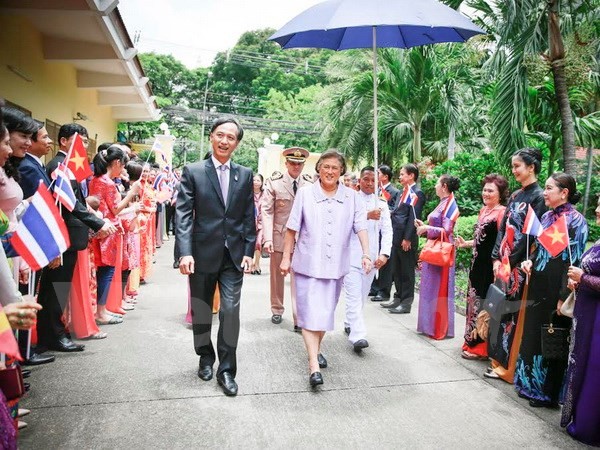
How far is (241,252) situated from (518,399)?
2.39 m

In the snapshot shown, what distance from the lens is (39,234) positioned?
2654mm

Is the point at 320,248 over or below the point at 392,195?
below

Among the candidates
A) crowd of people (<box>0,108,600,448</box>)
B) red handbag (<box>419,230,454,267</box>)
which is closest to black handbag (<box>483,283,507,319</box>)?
crowd of people (<box>0,108,600,448</box>)

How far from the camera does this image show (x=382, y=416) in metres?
3.47

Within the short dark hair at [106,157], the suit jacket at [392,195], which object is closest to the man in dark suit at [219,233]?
A: the short dark hair at [106,157]

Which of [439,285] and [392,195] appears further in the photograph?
[392,195]

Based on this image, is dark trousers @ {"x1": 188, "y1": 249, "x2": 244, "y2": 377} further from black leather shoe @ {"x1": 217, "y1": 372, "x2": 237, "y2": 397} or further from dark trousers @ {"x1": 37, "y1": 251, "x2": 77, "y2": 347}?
dark trousers @ {"x1": 37, "y1": 251, "x2": 77, "y2": 347}

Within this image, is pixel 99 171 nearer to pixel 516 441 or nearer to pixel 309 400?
pixel 309 400

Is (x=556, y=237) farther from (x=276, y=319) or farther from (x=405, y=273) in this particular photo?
(x=405, y=273)

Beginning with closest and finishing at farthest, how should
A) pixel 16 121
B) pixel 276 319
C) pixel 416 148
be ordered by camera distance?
pixel 16 121 → pixel 276 319 → pixel 416 148

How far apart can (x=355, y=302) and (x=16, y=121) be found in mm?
3251

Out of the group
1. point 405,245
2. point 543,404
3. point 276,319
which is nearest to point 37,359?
point 276,319

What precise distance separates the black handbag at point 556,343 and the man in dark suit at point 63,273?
3603mm

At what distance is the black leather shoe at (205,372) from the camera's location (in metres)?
3.97
